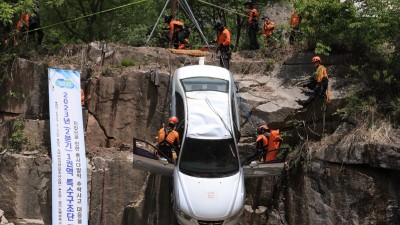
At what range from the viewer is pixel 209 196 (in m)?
10.6

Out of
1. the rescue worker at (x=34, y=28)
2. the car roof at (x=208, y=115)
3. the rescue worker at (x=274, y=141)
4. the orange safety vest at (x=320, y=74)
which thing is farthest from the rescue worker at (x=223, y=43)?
the rescue worker at (x=34, y=28)

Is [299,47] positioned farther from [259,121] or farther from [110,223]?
[110,223]

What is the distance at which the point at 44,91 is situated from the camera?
540 inches

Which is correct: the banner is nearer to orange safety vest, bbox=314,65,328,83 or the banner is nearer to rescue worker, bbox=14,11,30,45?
rescue worker, bbox=14,11,30,45

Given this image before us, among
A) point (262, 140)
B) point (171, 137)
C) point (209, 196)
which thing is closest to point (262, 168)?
point (262, 140)

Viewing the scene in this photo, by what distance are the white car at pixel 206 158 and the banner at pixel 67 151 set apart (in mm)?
1556

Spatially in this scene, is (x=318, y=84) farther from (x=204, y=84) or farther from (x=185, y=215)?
(x=185, y=215)

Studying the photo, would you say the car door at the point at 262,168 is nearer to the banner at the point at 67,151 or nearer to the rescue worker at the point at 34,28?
the banner at the point at 67,151

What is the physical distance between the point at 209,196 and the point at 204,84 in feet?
10.2

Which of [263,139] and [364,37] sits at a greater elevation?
[364,37]

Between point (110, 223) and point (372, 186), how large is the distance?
6460 millimetres

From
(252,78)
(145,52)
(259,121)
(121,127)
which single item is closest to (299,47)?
(252,78)

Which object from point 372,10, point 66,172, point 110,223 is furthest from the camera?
point 372,10

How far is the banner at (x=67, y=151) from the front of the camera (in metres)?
11.3
